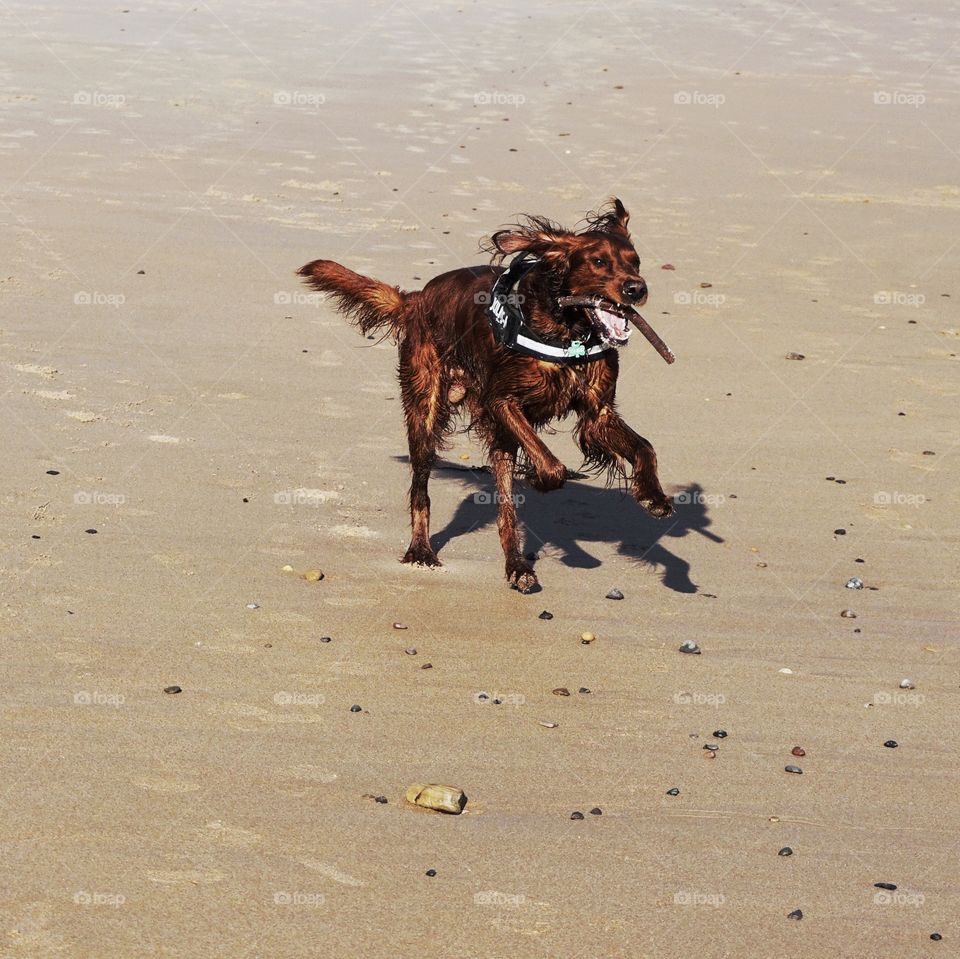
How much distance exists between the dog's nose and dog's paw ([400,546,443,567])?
1.92 metres

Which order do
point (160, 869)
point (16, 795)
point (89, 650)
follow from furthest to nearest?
1. point (89, 650)
2. point (16, 795)
3. point (160, 869)

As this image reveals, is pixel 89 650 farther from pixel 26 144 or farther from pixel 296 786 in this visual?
pixel 26 144

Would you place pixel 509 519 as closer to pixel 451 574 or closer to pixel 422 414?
pixel 451 574

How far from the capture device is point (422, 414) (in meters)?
8.55

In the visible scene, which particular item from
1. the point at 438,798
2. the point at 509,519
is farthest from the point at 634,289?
the point at 438,798

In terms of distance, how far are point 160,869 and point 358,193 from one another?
11.5 m

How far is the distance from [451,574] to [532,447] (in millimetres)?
932

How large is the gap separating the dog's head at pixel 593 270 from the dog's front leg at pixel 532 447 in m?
0.59

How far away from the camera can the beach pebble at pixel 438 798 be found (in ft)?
18.8

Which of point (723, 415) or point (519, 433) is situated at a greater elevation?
point (519, 433)

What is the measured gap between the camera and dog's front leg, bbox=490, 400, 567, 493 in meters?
7.59

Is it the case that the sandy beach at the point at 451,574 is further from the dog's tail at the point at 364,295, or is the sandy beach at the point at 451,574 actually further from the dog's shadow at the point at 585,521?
the dog's tail at the point at 364,295

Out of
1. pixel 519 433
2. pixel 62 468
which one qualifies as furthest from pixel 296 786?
pixel 62 468

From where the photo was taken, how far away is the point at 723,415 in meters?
10.9
